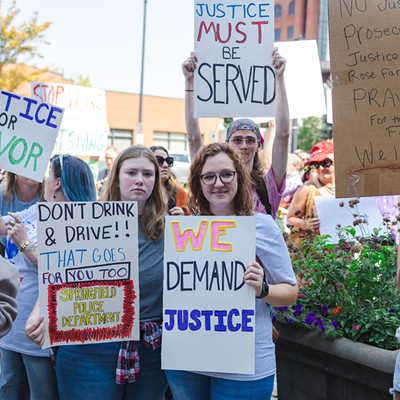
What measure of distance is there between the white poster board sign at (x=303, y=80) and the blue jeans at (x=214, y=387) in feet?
7.84

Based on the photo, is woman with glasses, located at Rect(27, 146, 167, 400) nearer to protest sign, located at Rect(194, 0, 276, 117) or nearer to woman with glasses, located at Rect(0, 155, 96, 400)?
woman with glasses, located at Rect(0, 155, 96, 400)

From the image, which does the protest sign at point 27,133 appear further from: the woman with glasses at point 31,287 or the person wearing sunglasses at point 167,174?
the person wearing sunglasses at point 167,174

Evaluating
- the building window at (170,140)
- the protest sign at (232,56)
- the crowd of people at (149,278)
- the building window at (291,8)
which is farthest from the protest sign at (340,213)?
the building window at (291,8)

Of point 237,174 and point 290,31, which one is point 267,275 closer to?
point 237,174

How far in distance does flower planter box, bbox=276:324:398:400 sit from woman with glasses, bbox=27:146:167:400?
0.98 metres

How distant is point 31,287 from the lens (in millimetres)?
3006

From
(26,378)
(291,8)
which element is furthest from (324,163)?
(291,8)

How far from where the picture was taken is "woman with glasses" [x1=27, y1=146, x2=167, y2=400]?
108 inches

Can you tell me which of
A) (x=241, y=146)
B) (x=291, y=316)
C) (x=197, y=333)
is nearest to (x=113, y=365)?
(x=197, y=333)

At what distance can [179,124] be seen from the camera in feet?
133

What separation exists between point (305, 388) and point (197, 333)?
4.36ft

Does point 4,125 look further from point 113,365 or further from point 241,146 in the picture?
point 113,365

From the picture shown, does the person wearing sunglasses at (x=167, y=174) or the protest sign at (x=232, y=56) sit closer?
the protest sign at (x=232, y=56)

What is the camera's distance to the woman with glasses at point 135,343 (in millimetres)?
2738
